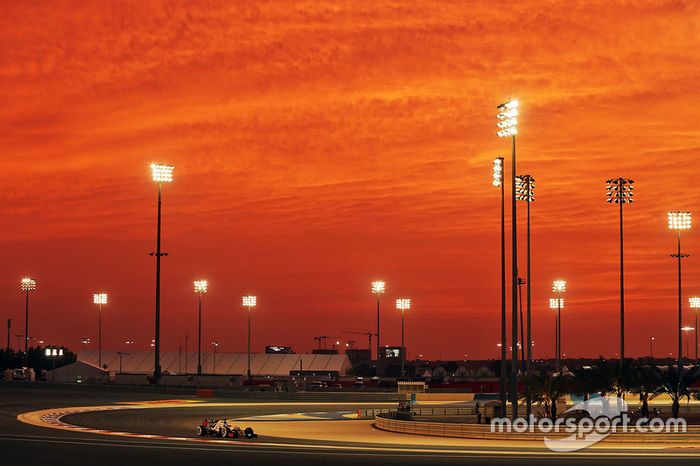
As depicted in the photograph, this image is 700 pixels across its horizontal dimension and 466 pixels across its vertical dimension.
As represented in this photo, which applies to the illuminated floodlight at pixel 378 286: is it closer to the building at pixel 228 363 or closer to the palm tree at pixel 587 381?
the building at pixel 228 363

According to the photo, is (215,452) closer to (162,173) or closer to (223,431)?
(223,431)

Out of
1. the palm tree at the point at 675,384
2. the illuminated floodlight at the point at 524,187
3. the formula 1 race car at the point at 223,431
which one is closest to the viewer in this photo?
the formula 1 race car at the point at 223,431

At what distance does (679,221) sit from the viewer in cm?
10400

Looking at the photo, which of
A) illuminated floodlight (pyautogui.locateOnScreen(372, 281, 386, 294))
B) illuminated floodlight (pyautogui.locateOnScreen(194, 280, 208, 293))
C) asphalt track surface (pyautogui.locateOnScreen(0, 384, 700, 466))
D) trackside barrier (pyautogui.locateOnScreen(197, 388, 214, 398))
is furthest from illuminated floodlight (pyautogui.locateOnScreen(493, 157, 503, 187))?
illuminated floodlight (pyautogui.locateOnScreen(194, 280, 208, 293))

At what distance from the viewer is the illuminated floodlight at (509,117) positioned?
179 feet

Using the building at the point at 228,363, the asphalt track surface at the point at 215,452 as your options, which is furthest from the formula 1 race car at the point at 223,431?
the building at the point at 228,363

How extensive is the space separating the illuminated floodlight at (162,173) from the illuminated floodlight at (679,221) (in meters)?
45.8

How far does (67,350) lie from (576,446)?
15833 cm

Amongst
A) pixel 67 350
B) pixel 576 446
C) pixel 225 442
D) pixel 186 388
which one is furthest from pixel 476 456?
pixel 67 350

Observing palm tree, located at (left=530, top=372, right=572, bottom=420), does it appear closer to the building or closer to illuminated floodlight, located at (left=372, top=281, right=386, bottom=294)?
illuminated floodlight, located at (left=372, top=281, right=386, bottom=294)

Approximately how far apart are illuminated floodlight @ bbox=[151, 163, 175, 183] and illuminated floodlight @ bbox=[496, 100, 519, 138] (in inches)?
1873

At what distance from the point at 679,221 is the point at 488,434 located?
6048cm

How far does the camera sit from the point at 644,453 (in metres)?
42.4

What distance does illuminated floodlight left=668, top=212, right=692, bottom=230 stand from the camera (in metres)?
104
